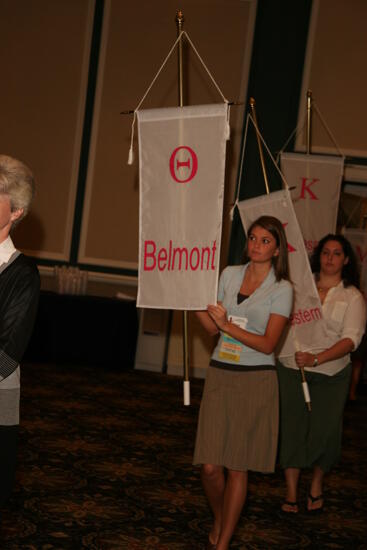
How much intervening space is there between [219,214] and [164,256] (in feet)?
0.95

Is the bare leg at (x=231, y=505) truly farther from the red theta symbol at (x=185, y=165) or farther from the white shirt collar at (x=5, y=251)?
the white shirt collar at (x=5, y=251)

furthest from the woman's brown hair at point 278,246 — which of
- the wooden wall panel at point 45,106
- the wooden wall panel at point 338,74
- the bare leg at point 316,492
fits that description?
the wooden wall panel at point 45,106

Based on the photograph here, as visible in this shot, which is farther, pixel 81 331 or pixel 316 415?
pixel 81 331

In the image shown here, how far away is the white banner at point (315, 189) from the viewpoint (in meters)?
5.72

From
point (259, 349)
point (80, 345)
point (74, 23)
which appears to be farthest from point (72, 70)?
point (259, 349)

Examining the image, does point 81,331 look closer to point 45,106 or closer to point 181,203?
point 45,106

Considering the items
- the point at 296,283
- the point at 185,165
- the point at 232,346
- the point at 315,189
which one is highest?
the point at 315,189

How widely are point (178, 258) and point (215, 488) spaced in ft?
3.27

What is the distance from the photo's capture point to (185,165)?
3133mm

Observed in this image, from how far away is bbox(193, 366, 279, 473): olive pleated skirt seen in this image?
125 inches

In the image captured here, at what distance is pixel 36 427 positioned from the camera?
5.07 metres

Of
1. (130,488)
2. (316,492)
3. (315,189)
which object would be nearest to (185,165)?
(130,488)

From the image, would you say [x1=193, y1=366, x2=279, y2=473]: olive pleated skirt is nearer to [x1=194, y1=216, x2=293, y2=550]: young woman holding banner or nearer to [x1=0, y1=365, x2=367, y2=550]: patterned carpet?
[x1=194, y1=216, x2=293, y2=550]: young woman holding banner

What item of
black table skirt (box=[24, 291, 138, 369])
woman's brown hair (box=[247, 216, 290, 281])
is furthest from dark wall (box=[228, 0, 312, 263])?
woman's brown hair (box=[247, 216, 290, 281])
